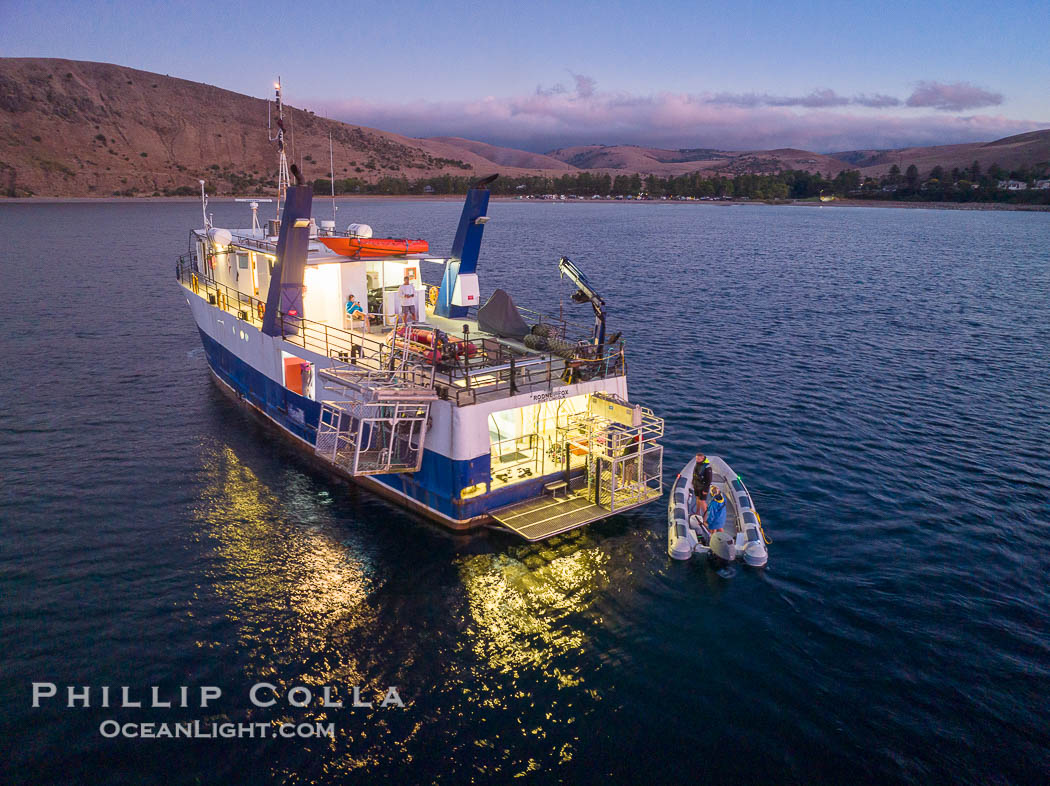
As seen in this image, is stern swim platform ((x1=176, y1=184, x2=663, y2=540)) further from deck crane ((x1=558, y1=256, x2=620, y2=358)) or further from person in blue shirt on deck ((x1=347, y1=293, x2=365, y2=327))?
person in blue shirt on deck ((x1=347, y1=293, x2=365, y2=327))

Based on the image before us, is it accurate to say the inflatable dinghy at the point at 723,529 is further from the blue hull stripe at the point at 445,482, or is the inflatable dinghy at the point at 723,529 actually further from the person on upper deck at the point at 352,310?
the person on upper deck at the point at 352,310

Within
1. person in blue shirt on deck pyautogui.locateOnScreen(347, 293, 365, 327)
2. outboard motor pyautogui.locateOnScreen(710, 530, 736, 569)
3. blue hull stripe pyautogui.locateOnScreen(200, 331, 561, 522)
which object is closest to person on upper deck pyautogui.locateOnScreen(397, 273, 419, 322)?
person in blue shirt on deck pyautogui.locateOnScreen(347, 293, 365, 327)

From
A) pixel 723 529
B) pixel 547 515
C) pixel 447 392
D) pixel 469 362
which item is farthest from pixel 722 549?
pixel 469 362

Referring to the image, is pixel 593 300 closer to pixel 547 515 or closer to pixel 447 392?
pixel 447 392

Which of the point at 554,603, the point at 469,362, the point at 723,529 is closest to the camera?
the point at 554,603

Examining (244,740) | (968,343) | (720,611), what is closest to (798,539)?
(720,611)

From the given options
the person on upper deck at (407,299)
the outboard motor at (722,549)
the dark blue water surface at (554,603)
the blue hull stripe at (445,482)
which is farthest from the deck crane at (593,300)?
the outboard motor at (722,549)
